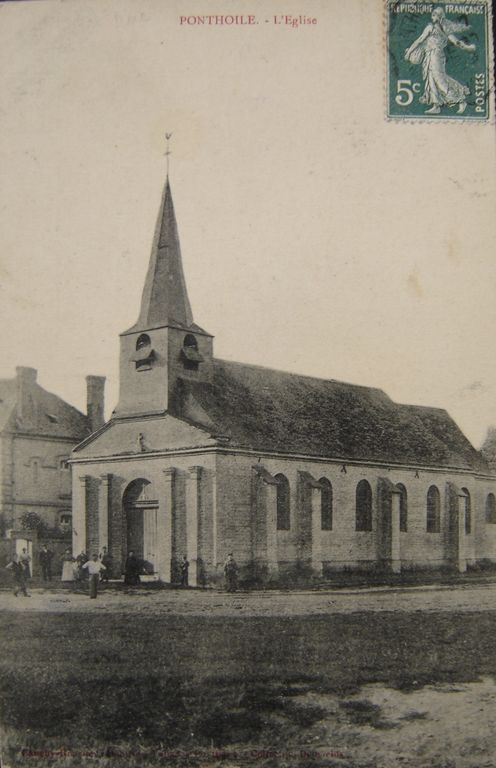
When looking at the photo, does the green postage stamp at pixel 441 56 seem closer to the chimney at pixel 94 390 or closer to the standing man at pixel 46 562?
the chimney at pixel 94 390

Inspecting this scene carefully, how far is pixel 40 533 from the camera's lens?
1110 inches

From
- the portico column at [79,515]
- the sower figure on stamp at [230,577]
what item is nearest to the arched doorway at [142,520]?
the portico column at [79,515]

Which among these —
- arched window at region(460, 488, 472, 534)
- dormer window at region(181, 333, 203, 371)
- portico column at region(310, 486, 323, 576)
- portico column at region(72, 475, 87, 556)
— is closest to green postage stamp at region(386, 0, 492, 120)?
dormer window at region(181, 333, 203, 371)

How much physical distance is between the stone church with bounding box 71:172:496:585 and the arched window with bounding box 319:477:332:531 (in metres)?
0.05

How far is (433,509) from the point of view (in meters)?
27.2

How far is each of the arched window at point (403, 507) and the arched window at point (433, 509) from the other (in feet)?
2.93

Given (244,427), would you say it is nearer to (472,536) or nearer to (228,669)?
(472,536)

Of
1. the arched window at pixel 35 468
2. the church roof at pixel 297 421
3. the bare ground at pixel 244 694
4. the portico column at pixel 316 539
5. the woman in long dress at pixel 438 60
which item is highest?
the woman in long dress at pixel 438 60

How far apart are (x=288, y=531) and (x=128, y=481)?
5141 millimetres

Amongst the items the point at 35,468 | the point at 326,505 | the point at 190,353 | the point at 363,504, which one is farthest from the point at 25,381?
the point at 363,504

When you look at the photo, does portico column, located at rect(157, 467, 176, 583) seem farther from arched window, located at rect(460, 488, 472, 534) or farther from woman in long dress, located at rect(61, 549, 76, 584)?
arched window, located at rect(460, 488, 472, 534)

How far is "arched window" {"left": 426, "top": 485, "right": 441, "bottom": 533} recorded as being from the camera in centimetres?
2655

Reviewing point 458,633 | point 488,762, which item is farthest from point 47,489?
point 488,762

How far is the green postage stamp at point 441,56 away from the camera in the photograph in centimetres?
1188
